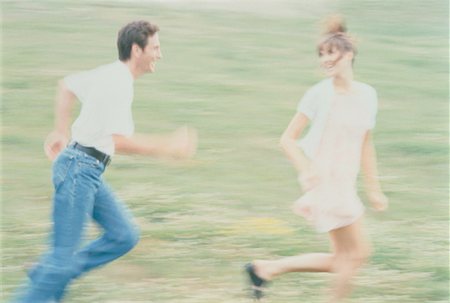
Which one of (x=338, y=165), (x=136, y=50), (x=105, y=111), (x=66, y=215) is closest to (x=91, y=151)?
(x=105, y=111)

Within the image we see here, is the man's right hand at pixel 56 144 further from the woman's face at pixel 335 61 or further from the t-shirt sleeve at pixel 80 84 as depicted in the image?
the woman's face at pixel 335 61

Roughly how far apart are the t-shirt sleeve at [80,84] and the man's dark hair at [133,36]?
21 centimetres

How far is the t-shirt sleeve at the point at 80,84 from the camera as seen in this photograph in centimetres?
467

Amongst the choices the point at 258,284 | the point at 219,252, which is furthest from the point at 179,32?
the point at 258,284

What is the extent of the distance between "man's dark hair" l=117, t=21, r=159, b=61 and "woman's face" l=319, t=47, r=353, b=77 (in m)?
0.81

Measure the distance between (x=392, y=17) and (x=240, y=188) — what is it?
12.2ft

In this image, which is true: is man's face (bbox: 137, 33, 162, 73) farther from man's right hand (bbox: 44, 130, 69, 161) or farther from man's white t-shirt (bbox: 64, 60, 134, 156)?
man's right hand (bbox: 44, 130, 69, 161)

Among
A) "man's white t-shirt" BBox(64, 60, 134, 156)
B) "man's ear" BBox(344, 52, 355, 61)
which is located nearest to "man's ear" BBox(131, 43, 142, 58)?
"man's white t-shirt" BBox(64, 60, 134, 156)

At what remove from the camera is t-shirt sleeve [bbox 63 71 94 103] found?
15.3 ft

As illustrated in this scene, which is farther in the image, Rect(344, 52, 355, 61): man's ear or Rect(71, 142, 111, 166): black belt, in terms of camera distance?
Rect(344, 52, 355, 61): man's ear

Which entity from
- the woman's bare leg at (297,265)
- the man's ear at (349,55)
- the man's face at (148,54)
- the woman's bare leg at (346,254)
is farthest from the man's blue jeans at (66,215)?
the man's ear at (349,55)

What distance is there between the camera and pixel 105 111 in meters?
4.58

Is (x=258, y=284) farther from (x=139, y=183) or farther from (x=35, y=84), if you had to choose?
(x=35, y=84)

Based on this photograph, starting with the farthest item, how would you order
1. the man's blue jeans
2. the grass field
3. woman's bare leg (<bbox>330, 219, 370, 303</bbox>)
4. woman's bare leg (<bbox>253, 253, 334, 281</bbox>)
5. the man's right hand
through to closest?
1. the grass field
2. woman's bare leg (<bbox>253, 253, 334, 281</bbox>)
3. woman's bare leg (<bbox>330, 219, 370, 303</bbox>)
4. the man's right hand
5. the man's blue jeans
